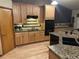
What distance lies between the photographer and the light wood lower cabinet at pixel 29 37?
497 centimetres

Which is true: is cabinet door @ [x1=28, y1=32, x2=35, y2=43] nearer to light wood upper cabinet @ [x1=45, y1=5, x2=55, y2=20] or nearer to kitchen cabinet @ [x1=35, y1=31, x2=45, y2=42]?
kitchen cabinet @ [x1=35, y1=31, x2=45, y2=42]

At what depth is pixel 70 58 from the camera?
4.42ft

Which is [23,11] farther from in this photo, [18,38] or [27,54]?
[27,54]

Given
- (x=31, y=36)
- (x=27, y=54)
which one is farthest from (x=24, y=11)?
(x=27, y=54)

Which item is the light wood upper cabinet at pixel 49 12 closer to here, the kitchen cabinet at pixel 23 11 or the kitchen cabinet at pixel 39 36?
the kitchen cabinet at pixel 23 11

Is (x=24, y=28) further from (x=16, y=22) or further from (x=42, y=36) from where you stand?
(x=42, y=36)

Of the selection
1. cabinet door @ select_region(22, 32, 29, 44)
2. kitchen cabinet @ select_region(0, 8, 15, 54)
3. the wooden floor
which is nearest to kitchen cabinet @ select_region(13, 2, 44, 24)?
kitchen cabinet @ select_region(0, 8, 15, 54)

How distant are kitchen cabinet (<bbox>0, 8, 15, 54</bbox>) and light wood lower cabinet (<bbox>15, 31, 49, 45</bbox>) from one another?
0.44m

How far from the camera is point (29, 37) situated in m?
5.35

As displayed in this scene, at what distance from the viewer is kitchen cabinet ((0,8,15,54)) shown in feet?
12.8

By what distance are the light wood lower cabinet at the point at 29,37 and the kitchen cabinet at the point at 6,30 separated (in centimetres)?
44

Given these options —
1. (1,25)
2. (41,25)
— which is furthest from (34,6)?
(1,25)

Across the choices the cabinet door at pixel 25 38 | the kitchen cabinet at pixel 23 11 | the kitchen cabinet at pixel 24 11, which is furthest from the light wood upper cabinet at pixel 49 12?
the cabinet door at pixel 25 38

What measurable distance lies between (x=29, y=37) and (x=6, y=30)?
1.57 m
